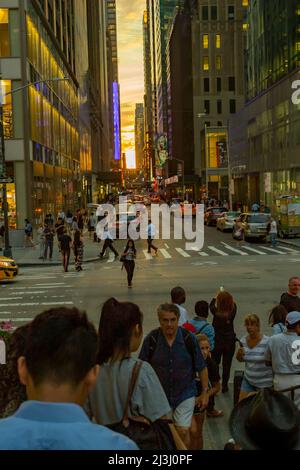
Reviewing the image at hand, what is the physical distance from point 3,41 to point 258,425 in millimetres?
40818

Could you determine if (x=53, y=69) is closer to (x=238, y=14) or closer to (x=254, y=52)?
(x=254, y=52)

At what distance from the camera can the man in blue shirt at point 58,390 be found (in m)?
2.21

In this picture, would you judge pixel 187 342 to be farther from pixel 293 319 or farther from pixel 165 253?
pixel 165 253

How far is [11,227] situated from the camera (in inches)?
1570

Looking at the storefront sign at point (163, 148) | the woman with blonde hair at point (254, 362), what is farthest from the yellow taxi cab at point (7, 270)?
the storefront sign at point (163, 148)

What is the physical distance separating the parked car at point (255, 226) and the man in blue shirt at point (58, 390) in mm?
34266

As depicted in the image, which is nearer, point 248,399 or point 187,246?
point 248,399

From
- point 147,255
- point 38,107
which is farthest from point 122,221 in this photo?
point 147,255

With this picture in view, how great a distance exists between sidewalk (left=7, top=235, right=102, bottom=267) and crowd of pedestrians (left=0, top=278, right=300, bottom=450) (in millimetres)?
21035

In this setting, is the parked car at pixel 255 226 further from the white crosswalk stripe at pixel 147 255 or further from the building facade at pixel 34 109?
the building facade at pixel 34 109

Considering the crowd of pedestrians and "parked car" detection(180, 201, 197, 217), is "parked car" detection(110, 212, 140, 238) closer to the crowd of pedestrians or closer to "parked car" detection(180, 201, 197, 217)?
"parked car" detection(180, 201, 197, 217)

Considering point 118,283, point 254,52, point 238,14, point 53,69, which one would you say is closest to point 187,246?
point 118,283

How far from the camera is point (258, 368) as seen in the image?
644cm
